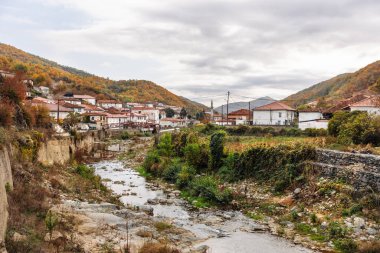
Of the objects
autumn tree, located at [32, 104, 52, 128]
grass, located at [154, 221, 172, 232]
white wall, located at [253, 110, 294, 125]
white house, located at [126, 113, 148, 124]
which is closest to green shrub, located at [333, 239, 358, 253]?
grass, located at [154, 221, 172, 232]

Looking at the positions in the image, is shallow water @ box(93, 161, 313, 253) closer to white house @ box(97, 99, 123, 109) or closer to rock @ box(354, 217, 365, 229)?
rock @ box(354, 217, 365, 229)

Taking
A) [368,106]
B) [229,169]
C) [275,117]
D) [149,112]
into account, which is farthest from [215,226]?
[149,112]

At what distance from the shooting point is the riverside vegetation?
62.4ft

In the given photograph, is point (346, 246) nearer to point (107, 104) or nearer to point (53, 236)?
point (53, 236)

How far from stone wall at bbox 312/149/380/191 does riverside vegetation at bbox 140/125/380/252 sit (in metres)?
0.48

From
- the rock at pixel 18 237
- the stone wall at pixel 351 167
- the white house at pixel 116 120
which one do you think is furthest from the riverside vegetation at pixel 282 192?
the white house at pixel 116 120

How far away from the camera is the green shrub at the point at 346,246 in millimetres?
17067

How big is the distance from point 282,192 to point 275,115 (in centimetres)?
3961

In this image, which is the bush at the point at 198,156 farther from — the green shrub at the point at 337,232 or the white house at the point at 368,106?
the white house at the point at 368,106

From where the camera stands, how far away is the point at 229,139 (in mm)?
43781

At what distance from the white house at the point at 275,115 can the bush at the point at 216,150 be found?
100ft

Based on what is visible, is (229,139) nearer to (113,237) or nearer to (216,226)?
(216,226)

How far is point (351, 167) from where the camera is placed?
23297 millimetres

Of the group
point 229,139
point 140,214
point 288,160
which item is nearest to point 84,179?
point 140,214
